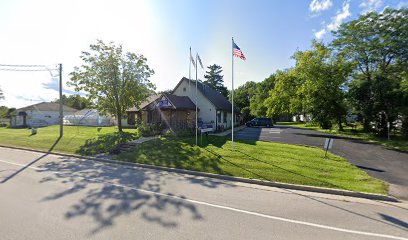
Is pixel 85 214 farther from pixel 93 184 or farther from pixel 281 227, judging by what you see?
pixel 281 227

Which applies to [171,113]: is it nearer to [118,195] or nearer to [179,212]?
[118,195]

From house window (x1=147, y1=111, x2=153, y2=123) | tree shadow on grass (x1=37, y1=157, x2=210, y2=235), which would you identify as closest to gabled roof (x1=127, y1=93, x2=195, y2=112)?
house window (x1=147, y1=111, x2=153, y2=123)

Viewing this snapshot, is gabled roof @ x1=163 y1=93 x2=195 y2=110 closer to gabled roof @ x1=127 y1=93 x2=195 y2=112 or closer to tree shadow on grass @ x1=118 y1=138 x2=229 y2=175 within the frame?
gabled roof @ x1=127 y1=93 x2=195 y2=112

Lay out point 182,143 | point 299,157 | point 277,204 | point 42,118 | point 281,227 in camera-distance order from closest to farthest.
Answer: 1. point 281,227
2. point 277,204
3. point 299,157
4. point 182,143
5. point 42,118

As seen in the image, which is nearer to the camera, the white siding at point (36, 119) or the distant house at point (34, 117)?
the distant house at point (34, 117)

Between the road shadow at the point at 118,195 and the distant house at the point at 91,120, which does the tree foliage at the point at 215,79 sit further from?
the road shadow at the point at 118,195

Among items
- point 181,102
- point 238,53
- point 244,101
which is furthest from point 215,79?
point 238,53

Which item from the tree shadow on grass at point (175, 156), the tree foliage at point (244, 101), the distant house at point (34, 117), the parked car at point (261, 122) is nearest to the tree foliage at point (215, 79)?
the tree foliage at point (244, 101)

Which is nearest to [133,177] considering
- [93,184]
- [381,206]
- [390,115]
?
[93,184]

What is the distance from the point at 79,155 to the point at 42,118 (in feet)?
135

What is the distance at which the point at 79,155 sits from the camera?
14.4 meters

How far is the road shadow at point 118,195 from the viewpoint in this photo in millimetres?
5262

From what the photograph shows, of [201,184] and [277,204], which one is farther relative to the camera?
[201,184]

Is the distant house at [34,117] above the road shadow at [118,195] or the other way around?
above
